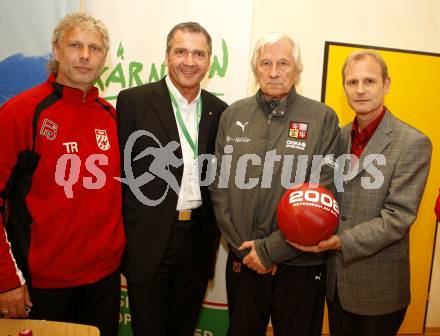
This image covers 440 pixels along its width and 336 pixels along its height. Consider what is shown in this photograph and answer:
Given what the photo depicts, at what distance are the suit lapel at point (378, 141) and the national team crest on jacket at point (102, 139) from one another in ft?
3.91

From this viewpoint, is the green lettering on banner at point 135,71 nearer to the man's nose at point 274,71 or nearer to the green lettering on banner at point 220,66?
the green lettering on banner at point 220,66

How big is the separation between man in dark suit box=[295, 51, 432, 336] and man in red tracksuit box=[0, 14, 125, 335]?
98cm

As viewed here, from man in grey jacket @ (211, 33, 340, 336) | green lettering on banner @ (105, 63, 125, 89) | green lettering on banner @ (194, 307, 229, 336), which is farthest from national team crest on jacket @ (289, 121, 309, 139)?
green lettering on banner @ (194, 307, 229, 336)

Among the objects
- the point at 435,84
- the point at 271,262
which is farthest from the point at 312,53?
the point at 271,262

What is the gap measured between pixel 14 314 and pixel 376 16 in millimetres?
3036

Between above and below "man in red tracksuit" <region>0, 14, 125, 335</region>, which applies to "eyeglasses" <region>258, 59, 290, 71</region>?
above

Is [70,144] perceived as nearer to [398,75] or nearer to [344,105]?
[344,105]

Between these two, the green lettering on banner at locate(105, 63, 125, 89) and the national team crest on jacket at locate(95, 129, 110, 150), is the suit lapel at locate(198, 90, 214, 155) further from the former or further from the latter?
the green lettering on banner at locate(105, 63, 125, 89)

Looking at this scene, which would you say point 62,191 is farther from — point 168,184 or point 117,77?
point 117,77

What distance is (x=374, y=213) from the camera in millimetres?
1741

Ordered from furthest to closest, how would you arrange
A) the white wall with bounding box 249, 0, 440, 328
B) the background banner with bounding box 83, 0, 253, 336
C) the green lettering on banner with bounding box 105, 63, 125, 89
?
the white wall with bounding box 249, 0, 440, 328
the green lettering on banner with bounding box 105, 63, 125, 89
the background banner with bounding box 83, 0, 253, 336

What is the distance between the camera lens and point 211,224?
2.08 m

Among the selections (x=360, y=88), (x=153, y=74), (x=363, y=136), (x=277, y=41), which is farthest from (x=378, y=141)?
(x=153, y=74)

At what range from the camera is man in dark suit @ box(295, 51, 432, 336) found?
5.49 feet
